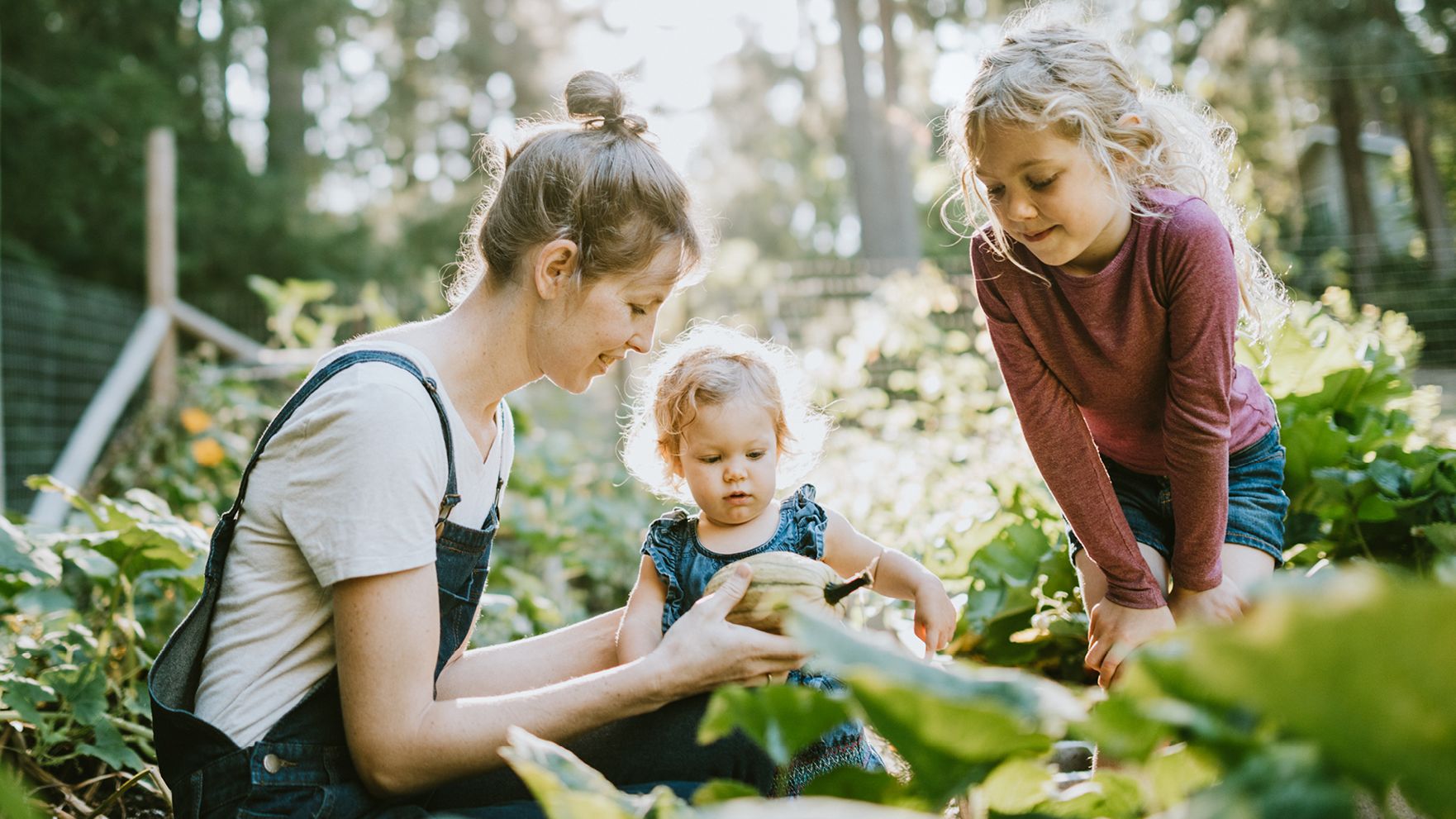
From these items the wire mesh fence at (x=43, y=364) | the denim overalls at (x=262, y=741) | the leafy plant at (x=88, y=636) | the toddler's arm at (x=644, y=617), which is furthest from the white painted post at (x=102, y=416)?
the toddler's arm at (x=644, y=617)

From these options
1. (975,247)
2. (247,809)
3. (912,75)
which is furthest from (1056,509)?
(912,75)

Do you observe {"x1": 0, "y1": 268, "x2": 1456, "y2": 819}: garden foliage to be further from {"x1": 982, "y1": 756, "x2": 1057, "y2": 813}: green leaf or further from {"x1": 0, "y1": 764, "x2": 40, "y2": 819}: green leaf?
{"x1": 0, "y1": 764, "x2": 40, "y2": 819}: green leaf

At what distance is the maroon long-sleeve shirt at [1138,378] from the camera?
75.2 inches

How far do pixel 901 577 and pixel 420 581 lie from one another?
0.82 metres

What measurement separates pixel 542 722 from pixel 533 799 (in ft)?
0.48

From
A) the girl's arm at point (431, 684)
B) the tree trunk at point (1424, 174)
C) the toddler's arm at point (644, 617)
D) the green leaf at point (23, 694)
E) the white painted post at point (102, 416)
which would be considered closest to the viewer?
the girl's arm at point (431, 684)

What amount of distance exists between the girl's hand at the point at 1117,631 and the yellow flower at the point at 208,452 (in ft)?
10.2

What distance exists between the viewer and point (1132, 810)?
778mm

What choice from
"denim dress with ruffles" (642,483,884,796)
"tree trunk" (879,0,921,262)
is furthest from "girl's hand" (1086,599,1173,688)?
"tree trunk" (879,0,921,262)

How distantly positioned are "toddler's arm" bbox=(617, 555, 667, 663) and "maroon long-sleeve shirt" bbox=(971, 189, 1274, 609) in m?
0.75

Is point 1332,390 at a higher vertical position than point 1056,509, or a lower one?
higher

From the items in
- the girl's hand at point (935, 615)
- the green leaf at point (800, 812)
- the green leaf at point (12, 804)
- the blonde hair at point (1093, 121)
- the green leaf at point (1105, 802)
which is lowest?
the girl's hand at point (935, 615)

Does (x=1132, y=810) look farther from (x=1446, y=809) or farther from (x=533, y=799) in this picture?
(x=533, y=799)

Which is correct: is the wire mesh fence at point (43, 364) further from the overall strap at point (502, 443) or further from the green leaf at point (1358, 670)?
the green leaf at point (1358, 670)
